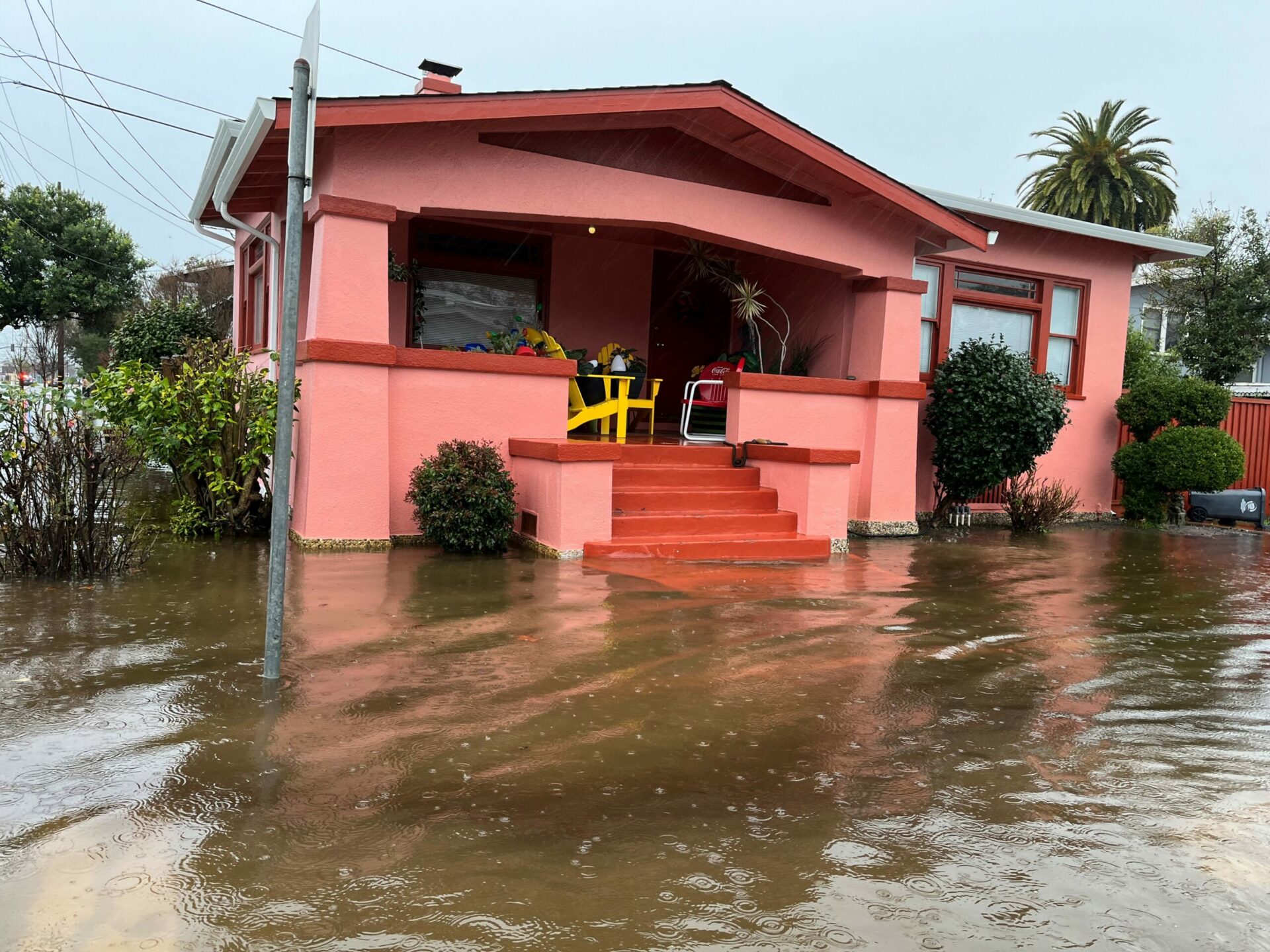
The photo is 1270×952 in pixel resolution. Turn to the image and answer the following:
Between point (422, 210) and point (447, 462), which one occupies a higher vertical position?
point (422, 210)

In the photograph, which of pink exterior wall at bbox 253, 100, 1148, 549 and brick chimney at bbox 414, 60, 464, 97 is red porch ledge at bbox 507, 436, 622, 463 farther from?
brick chimney at bbox 414, 60, 464, 97

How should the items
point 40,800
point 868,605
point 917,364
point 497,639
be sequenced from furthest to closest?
point 917,364, point 868,605, point 497,639, point 40,800

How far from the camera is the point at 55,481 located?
6.22 metres

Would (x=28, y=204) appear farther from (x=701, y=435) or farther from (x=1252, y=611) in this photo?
(x=1252, y=611)

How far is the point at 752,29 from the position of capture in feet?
127

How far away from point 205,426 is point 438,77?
15.7ft

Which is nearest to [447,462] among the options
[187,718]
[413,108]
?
[413,108]

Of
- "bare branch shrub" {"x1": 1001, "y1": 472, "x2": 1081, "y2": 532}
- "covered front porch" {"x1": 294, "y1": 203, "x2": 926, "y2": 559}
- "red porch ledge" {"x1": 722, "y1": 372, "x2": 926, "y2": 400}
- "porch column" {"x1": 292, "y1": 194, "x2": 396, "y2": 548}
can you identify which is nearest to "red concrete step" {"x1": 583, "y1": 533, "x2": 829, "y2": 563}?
"covered front porch" {"x1": 294, "y1": 203, "x2": 926, "y2": 559}

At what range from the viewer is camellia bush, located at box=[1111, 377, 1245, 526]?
41.6 ft

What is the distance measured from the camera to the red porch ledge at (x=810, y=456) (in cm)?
959

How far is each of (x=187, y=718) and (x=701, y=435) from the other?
8.59m

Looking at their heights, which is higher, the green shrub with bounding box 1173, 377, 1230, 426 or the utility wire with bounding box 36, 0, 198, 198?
the utility wire with bounding box 36, 0, 198, 198

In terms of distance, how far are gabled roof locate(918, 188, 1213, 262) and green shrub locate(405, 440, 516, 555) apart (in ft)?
22.3

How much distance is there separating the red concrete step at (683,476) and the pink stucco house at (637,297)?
1.2 inches
